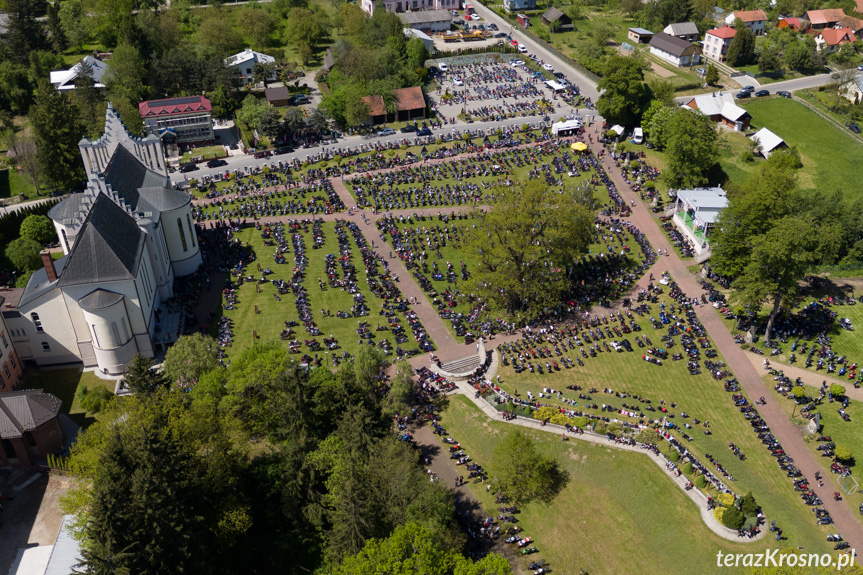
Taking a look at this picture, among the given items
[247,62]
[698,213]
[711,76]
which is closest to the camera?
[698,213]

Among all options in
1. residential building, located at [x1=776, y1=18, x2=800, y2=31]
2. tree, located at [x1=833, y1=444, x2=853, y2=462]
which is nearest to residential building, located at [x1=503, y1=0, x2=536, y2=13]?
residential building, located at [x1=776, y1=18, x2=800, y2=31]

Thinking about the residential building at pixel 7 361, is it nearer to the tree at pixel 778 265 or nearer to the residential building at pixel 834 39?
the tree at pixel 778 265

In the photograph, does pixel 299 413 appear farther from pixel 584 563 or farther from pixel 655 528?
pixel 655 528

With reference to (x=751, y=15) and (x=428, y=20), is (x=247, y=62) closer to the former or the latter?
(x=428, y=20)

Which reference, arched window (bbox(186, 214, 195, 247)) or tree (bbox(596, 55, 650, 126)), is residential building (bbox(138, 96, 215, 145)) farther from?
tree (bbox(596, 55, 650, 126))

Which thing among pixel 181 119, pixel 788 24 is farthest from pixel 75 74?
pixel 788 24

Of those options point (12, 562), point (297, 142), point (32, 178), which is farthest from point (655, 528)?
point (32, 178)
